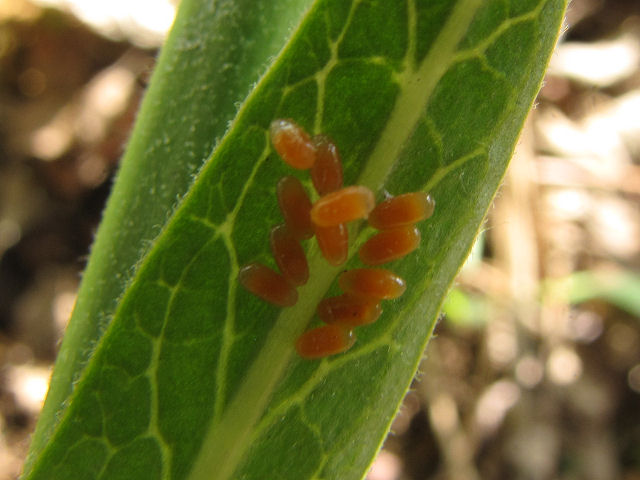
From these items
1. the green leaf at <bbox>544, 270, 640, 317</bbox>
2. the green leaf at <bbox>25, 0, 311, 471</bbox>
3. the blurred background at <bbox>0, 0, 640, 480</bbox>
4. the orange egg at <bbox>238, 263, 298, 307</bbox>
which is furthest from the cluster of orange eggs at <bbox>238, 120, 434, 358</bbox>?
the green leaf at <bbox>544, 270, 640, 317</bbox>

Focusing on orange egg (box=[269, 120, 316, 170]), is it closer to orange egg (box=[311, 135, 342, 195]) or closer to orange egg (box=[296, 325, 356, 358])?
orange egg (box=[311, 135, 342, 195])

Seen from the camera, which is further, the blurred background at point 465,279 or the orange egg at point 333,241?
the blurred background at point 465,279

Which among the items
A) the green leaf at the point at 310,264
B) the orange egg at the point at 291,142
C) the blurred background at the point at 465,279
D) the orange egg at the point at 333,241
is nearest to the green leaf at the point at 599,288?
the blurred background at the point at 465,279

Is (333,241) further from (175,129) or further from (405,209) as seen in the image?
(175,129)

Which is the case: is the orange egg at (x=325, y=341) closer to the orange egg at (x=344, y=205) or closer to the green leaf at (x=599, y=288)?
the orange egg at (x=344, y=205)

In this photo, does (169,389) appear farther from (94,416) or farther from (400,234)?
(400,234)

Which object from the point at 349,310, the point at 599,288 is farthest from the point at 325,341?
the point at 599,288

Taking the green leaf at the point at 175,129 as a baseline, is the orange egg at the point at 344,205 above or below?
below
